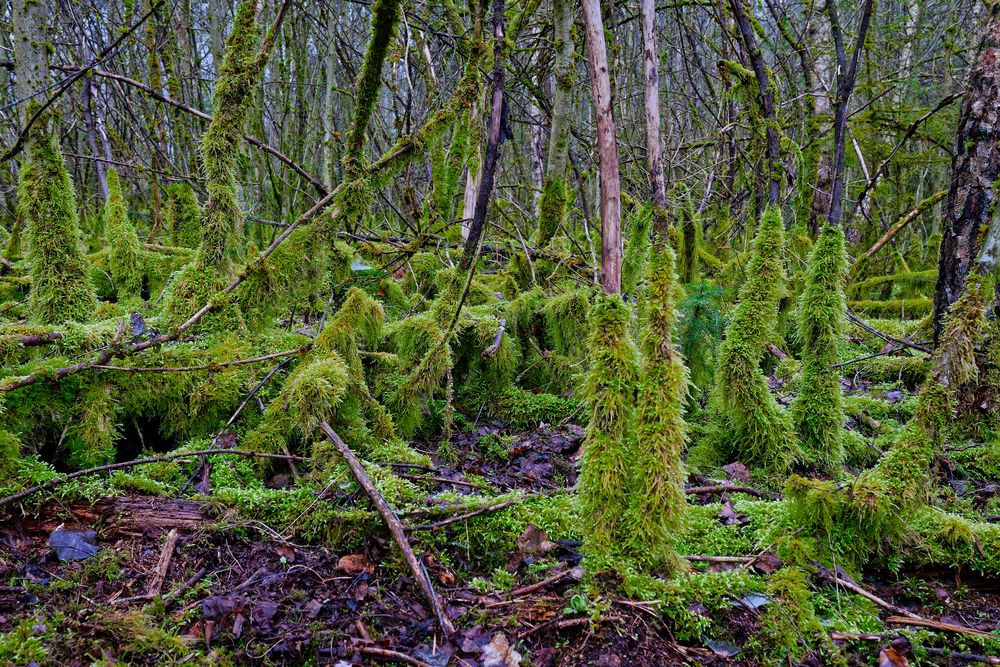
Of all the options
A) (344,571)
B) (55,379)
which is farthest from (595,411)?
(55,379)

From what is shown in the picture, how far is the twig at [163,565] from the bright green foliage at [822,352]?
10.8 feet

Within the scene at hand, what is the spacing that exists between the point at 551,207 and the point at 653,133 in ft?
7.20

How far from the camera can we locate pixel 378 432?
12.0 feet

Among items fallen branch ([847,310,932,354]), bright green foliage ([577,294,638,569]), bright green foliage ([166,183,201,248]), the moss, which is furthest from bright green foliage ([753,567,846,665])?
the moss

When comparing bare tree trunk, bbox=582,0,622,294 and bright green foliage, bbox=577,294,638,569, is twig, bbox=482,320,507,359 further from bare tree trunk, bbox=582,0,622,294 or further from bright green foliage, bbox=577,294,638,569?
bright green foliage, bbox=577,294,638,569

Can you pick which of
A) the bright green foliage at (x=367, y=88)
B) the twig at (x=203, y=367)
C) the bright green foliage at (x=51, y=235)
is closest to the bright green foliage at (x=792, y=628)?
the twig at (x=203, y=367)

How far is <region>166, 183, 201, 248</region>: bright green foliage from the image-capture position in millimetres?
6238

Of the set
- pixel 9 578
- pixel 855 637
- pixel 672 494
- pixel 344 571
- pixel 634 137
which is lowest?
pixel 855 637

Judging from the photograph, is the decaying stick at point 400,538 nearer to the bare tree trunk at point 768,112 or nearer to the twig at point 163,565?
the twig at point 163,565

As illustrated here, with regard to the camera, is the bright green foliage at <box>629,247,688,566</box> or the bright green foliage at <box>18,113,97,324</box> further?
the bright green foliage at <box>18,113,97,324</box>

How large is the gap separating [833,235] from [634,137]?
917cm

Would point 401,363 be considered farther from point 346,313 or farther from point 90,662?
point 90,662

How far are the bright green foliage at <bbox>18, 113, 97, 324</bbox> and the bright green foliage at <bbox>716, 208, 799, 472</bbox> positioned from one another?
411 cm

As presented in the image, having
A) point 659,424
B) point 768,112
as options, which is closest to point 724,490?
point 659,424
